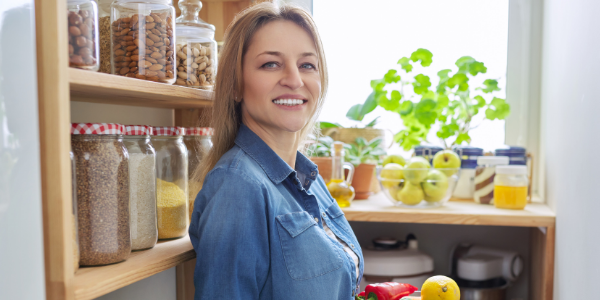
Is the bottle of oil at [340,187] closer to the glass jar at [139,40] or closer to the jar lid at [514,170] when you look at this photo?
the jar lid at [514,170]

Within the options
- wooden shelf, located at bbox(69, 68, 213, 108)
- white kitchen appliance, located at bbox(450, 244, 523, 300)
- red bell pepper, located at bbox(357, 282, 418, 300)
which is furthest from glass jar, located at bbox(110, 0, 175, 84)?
white kitchen appliance, located at bbox(450, 244, 523, 300)

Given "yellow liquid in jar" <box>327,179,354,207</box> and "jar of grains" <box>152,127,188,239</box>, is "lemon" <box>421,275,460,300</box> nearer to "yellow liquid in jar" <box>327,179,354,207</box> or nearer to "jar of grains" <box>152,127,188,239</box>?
"jar of grains" <box>152,127,188,239</box>

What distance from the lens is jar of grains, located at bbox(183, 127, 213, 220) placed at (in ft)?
3.09

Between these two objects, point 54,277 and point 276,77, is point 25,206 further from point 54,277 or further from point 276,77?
point 276,77

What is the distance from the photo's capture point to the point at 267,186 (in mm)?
756

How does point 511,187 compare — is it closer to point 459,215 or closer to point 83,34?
point 459,215

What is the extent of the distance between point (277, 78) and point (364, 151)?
3.08 feet

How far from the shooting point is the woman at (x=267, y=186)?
2.23ft

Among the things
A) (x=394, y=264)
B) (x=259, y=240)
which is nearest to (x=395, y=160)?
(x=394, y=264)

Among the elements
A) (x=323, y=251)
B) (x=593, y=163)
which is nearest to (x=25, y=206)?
(x=323, y=251)

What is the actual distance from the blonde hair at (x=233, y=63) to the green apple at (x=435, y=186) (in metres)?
0.76

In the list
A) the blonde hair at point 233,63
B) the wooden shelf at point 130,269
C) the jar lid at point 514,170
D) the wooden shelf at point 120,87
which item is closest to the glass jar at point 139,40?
the wooden shelf at point 120,87

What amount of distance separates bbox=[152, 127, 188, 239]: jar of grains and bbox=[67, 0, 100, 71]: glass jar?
224 millimetres

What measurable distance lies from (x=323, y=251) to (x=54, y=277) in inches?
16.1
